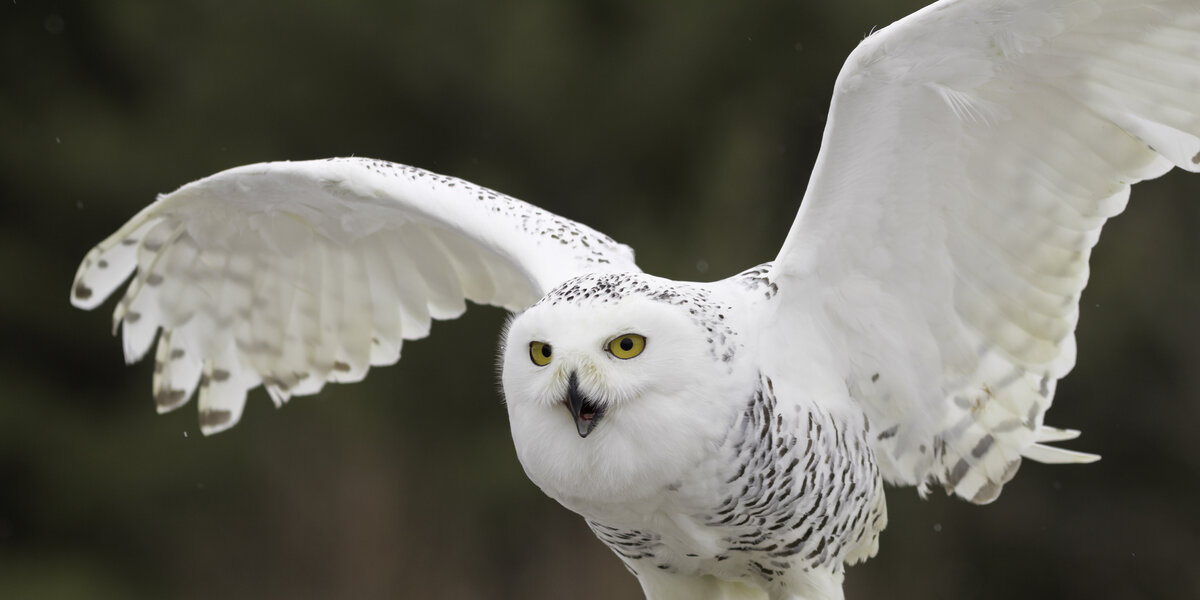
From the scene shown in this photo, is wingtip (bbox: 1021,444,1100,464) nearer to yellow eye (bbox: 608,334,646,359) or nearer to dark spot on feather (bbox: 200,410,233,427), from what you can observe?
yellow eye (bbox: 608,334,646,359)

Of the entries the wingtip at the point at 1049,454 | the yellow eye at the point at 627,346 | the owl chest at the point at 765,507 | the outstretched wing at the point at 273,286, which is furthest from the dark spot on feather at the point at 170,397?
the wingtip at the point at 1049,454

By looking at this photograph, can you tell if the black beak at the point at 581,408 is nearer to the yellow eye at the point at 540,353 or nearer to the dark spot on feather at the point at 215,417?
the yellow eye at the point at 540,353

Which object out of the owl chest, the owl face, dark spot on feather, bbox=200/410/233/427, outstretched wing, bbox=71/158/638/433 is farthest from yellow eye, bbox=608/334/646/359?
dark spot on feather, bbox=200/410/233/427

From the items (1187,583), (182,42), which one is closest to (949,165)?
(1187,583)

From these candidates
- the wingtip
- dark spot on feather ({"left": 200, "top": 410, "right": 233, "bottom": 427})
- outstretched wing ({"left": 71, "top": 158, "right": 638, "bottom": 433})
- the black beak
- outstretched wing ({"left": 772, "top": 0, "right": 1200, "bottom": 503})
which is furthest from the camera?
dark spot on feather ({"left": 200, "top": 410, "right": 233, "bottom": 427})

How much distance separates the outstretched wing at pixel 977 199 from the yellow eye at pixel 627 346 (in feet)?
1.26

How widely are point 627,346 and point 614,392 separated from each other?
2.6 inches

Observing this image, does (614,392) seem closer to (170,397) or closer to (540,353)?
(540,353)

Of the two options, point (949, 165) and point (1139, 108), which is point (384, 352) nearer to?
point (949, 165)

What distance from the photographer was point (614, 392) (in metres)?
1.80

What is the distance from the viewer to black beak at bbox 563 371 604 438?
5.87 ft

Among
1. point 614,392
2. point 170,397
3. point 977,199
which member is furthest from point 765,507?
point 170,397

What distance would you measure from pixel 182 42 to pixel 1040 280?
12.9ft

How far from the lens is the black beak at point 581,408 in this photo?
1788 millimetres
